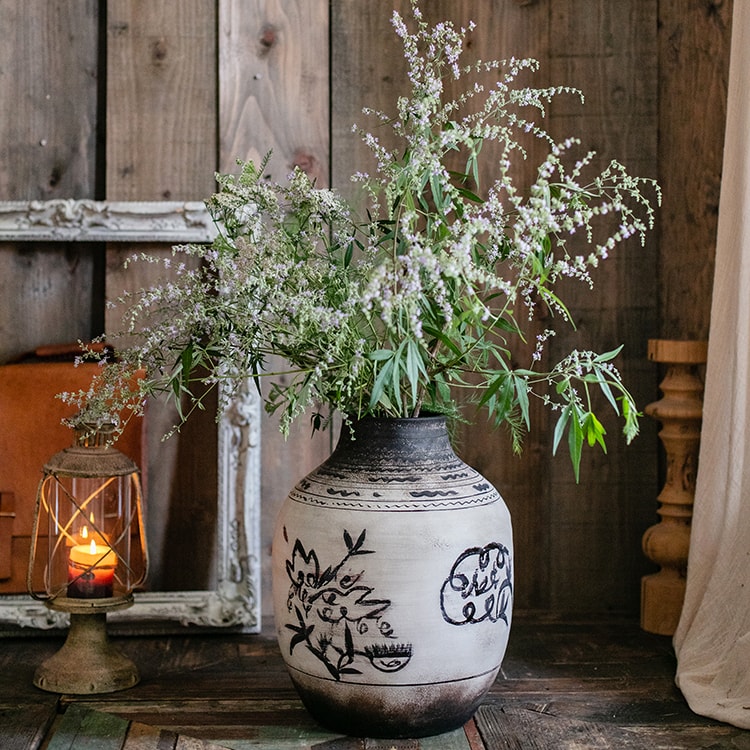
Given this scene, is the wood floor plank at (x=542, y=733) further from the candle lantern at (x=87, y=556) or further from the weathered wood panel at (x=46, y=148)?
the weathered wood panel at (x=46, y=148)

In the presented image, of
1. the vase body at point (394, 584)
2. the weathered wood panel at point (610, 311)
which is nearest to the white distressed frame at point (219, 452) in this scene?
the vase body at point (394, 584)

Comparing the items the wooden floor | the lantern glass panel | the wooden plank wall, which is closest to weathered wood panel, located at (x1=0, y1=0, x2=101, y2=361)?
the wooden plank wall

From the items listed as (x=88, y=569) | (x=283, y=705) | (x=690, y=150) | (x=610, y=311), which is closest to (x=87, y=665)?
(x=88, y=569)

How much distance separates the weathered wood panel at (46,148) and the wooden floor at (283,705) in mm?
675

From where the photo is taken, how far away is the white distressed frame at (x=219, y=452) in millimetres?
2135

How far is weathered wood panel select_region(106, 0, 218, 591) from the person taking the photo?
2184 millimetres

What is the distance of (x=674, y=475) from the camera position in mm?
2158

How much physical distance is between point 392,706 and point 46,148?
1.38 metres

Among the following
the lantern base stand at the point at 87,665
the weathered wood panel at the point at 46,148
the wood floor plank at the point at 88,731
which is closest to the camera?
the wood floor plank at the point at 88,731

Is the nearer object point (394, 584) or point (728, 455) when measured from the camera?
point (394, 584)

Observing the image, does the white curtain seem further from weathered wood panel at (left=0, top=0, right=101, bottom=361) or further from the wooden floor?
weathered wood panel at (left=0, top=0, right=101, bottom=361)

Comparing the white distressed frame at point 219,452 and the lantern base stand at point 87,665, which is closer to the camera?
the lantern base stand at point 87,665

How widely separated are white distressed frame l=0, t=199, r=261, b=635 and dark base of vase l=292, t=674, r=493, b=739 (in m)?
0.56

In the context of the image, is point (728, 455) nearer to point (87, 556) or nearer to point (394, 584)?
point (394, 584)
